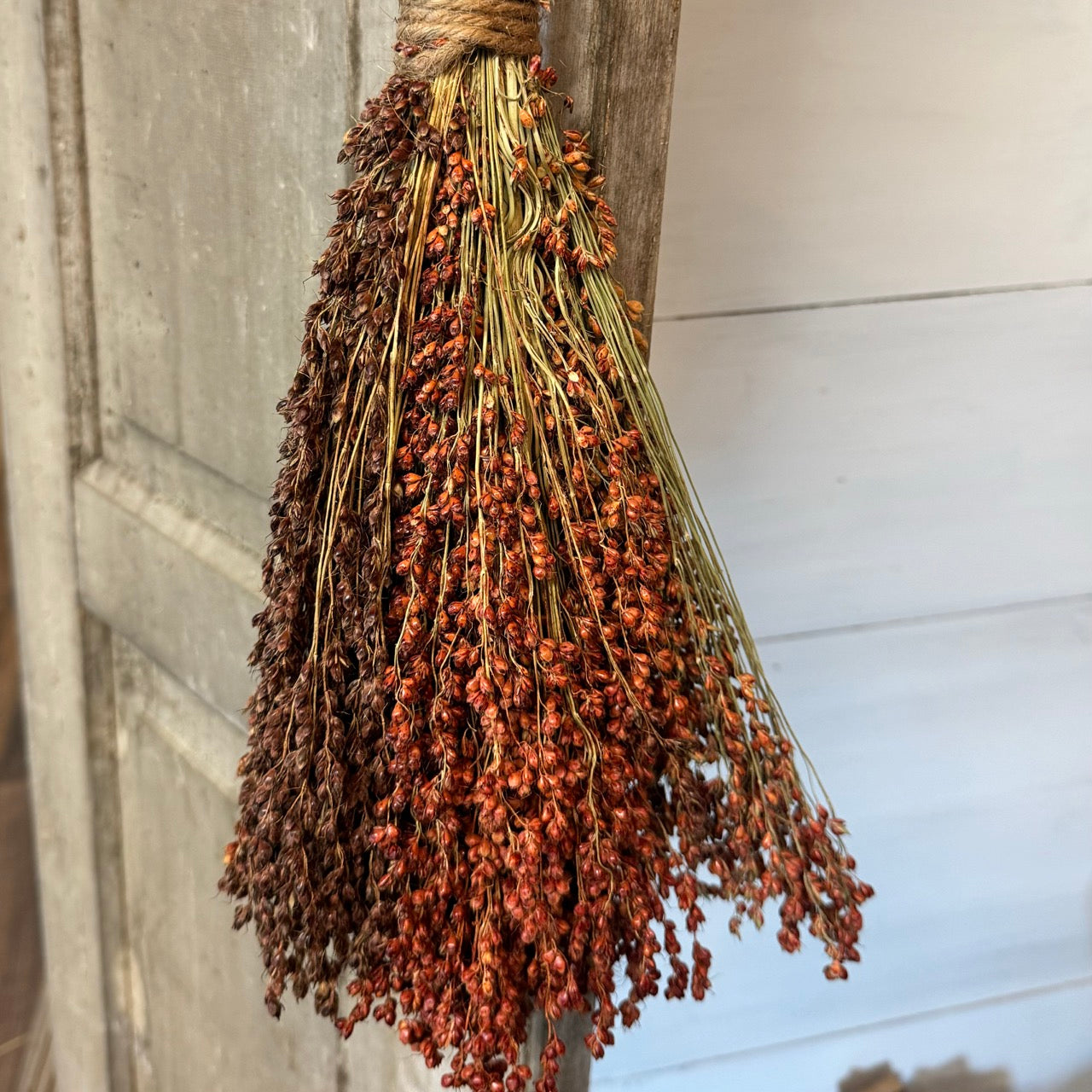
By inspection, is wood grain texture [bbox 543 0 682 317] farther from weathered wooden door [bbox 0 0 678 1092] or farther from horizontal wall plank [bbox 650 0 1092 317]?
horizontal wall plank [bbox 650 0 1092 317]

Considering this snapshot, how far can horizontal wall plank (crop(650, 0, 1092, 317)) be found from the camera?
108 centimetres

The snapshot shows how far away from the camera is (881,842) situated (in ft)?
4.61

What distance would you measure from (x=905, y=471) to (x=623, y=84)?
2.25 feet

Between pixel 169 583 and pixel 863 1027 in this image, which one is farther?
pixel 863 1027

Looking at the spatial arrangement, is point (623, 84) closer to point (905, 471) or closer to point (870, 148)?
point (870, 148)

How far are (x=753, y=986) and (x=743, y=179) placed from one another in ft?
2.99

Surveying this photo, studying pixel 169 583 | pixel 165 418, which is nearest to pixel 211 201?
pixel 165 418

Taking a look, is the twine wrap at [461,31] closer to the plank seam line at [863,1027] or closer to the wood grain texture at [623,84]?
the wood grain texture at [623,84]

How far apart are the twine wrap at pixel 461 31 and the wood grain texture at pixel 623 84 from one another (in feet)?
0.11

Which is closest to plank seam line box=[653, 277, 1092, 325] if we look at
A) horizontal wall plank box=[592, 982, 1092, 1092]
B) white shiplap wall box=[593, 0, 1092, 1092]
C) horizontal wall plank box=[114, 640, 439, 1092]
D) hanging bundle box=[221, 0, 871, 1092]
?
white shiplap wall box=[593, 0, 1092, 1092]

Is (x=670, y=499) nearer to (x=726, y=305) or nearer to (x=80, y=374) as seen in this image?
(x=726, y=305)

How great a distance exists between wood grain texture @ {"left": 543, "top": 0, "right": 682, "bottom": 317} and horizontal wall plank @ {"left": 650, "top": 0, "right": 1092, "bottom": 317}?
361mm

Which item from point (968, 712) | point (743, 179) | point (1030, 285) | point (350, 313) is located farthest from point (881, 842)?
point (350, 313)

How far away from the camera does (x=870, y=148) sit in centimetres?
114
